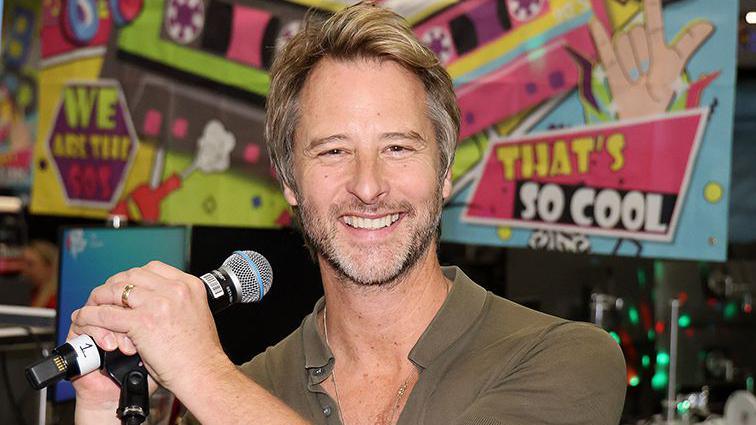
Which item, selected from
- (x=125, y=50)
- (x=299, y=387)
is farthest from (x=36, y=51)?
(x=299, y=387)

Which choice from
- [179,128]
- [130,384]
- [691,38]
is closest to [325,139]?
[130,384]

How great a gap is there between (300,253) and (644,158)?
1.44 m

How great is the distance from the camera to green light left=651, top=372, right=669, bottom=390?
3992 mm

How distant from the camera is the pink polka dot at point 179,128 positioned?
505 cm

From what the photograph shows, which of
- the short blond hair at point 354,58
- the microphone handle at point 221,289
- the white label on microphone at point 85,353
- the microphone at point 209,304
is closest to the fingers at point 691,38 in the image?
the short blond hair at point 354,58

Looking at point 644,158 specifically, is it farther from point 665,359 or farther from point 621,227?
point 665,359

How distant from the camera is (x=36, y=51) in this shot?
5.71 metres

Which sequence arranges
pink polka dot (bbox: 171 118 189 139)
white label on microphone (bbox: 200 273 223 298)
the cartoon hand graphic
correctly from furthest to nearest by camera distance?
pink polka dot (bbox: 171 118 189 139), the cartoon hand graphic, white label on microphone (bbox: 200 273 223 298)

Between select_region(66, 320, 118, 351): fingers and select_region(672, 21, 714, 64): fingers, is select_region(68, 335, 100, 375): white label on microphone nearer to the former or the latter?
select_region(66, 320, 118, 351): fingers

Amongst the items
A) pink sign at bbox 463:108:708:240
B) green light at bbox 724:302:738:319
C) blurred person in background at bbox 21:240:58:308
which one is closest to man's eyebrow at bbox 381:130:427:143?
pink sign at bbox 463:108:708:240

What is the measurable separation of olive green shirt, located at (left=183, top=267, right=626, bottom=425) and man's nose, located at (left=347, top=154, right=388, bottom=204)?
9.4 inches

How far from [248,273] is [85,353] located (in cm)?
27

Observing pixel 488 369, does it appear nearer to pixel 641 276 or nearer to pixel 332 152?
pixel 332 152

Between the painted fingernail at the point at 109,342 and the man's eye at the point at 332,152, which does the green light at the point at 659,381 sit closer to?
the man's eye at the point at 332,152
